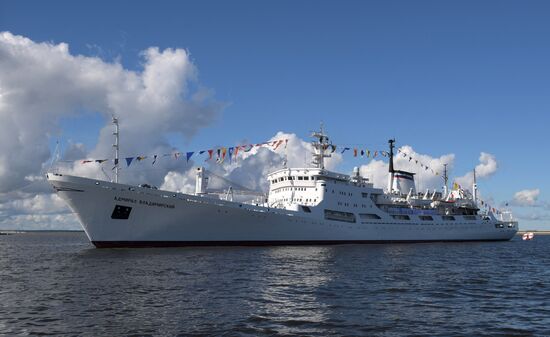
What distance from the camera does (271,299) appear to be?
1472 centimetres

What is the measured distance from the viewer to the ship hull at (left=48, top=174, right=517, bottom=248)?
3172 centimetres

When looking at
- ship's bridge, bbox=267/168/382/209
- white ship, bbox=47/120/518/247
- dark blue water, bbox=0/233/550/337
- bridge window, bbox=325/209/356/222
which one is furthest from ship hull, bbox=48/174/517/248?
dark blue water, bbox=0/233/550/337

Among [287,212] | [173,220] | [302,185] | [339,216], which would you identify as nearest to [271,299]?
[173,220]

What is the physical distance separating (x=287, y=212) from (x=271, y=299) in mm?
22945

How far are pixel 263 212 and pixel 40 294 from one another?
71.9 ft

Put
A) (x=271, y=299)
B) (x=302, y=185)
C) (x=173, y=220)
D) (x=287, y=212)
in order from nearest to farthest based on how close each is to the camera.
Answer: (x=271, y=299) < (x=173, y=220) < (x=287, y=212) < (x=302, y=185)

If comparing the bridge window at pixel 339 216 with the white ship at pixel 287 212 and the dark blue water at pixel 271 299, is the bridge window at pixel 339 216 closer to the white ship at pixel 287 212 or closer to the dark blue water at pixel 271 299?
the white ship at pixel 287 212

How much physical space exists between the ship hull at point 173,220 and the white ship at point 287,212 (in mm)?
68

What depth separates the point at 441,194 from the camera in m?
56.2

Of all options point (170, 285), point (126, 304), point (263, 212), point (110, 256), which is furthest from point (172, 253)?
point (126, 304)

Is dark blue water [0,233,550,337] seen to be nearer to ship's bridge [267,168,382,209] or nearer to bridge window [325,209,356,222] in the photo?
bridge window [325,209,356,222]

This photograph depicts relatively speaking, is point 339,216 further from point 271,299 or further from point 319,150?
point 271,299

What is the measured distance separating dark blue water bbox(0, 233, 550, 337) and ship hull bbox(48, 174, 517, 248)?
25.3 feet

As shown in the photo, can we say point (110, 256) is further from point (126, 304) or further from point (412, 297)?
point (412, 297)
